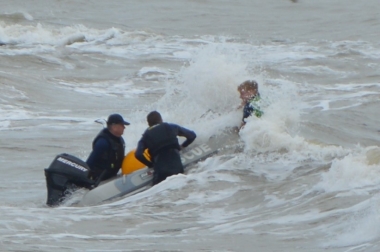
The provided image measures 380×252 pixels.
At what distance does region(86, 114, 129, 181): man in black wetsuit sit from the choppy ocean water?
1.44ft

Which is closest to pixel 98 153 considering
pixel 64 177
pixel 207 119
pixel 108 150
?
pixel 108 150

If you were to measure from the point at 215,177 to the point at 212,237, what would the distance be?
2.28m

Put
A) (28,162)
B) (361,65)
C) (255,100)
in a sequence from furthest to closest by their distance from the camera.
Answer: (361,65)
(28,162)
(255,100)

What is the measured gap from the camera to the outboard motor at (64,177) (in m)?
9.97

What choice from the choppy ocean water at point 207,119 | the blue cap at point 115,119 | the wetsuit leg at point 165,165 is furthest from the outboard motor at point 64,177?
the wetsuit leg at point 165,165

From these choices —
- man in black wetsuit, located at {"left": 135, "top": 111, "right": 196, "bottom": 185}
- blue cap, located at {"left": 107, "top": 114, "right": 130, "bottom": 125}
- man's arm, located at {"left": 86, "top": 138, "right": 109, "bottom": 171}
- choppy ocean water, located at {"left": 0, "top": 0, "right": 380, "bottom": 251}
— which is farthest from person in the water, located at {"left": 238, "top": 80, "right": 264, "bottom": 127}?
man's arm, located at {"left": 86, "top": 138, "right": 109, "bottom": 171}

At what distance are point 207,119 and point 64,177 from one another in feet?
8.74

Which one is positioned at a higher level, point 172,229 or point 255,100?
point 255,100

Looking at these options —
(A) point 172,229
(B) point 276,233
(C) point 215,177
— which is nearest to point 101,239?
(A) point 172,229

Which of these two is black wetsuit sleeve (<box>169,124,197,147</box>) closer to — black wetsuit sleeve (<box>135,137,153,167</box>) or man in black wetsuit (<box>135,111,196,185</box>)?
man in black wetsuit (<box>135,111,196,185</box>)

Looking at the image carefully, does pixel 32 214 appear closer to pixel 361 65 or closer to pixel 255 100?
pixel 255 100

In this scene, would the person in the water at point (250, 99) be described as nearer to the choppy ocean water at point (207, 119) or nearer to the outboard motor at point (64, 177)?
the choppy ocean water at point (207, 119)

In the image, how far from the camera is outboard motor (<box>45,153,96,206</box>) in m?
9.97

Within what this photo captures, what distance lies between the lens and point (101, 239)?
7840 millimetres
